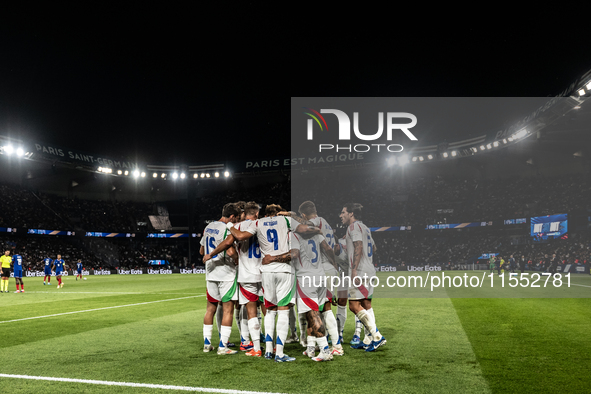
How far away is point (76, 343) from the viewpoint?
8.23 meters

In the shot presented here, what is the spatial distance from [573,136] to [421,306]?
33399mm

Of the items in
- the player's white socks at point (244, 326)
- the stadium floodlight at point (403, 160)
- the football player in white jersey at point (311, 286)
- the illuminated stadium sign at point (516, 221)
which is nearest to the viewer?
the football player in white jersey at point (311, 286)

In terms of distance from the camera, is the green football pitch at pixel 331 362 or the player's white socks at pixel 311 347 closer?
the green football pitch at pixel 331 362

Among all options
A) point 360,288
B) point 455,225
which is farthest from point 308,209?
point 455,225

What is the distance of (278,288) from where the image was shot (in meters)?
6.57

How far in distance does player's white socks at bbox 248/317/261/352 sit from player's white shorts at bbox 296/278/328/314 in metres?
0.80

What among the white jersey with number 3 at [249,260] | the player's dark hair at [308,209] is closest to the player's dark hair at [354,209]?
the player's dark hair at [308,209]

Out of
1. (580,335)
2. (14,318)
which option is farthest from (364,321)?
(14,318)

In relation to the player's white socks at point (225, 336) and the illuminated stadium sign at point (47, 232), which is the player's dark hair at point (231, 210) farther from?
the illuminated stadium sign at point (47, 232)

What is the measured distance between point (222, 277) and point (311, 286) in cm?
159

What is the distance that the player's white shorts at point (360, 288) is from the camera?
7043 millimetres

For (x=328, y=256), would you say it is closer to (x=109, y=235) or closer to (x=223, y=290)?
(x=223, y=290)

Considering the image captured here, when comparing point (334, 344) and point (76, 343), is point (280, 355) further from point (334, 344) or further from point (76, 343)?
point (76, 343)

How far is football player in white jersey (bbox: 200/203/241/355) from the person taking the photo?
7078mm
